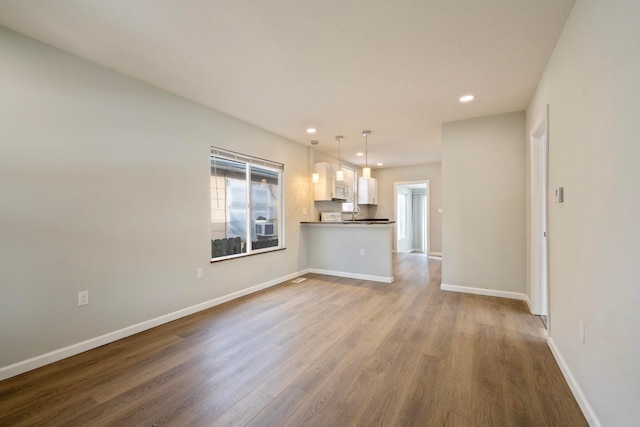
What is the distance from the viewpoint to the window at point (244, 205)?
378cm

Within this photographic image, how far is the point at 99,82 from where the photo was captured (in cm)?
256

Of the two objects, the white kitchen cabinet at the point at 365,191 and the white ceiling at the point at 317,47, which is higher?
the white ceiling at the point at 317,47

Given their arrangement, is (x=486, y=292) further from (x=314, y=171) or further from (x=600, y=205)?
(x=314, y=171)

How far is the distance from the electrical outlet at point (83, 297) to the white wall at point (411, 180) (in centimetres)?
689

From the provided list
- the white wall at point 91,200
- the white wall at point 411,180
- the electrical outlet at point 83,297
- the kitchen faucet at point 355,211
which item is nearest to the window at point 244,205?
the white wall at point 91,200

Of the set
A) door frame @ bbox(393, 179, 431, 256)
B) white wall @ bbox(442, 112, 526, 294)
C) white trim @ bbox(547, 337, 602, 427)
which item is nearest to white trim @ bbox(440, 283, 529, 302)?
white wall @ bbox(442, 112, 526, 294)

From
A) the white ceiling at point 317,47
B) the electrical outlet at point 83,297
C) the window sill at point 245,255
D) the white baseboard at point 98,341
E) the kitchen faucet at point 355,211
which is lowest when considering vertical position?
the white baseboard at point 98,341

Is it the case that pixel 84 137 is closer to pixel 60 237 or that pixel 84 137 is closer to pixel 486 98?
pixel 60 237

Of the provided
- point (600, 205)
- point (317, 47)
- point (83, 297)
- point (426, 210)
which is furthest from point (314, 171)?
point (600, 205)

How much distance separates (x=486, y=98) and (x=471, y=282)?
2517 mm

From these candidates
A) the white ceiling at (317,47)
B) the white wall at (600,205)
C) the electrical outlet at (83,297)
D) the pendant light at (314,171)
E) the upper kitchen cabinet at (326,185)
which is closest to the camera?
the white wall at (600,205)

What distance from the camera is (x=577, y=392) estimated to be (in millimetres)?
1731

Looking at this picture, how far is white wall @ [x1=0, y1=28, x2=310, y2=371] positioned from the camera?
6.92 feet

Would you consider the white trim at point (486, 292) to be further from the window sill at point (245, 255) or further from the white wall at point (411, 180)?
the white wall at point (411, 180)
